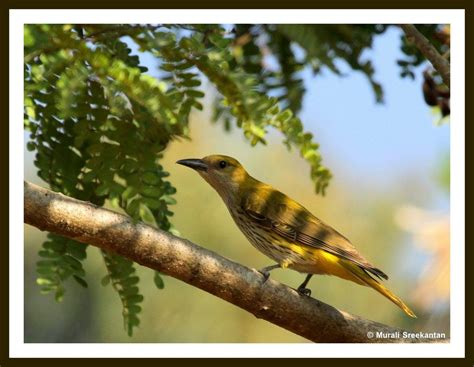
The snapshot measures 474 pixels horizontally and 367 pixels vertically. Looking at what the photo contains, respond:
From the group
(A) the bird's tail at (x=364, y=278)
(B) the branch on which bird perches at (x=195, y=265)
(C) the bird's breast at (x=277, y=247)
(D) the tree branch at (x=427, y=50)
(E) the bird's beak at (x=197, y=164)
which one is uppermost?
(E) the bird's beak at (x=197, y=164)

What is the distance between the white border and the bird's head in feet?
5.85

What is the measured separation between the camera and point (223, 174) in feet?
18.3

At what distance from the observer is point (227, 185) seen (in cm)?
554

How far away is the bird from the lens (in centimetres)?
466

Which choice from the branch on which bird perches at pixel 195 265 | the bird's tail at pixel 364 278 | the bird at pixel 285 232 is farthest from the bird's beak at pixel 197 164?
the branch on which bird perches at pixel 195 265

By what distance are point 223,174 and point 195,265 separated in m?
2.07

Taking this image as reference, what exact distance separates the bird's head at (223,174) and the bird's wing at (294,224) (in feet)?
0.56

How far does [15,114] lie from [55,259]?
721 mm

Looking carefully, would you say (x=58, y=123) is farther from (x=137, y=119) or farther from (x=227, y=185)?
(x=227, y=185)

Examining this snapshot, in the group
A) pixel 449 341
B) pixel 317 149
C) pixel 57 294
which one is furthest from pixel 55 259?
pixel 449 341

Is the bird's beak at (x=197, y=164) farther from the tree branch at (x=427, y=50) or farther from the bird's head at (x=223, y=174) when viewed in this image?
the tree branch at (x=427, y=50)

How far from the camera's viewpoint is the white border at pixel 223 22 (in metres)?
3.36

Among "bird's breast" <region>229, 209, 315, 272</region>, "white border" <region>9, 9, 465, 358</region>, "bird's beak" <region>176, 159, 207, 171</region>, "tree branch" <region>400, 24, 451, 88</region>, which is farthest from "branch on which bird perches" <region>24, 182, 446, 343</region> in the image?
"bird's beak" <region>176, 159, 207, 171</region>

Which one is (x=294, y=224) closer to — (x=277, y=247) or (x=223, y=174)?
(x=277, y=247)
